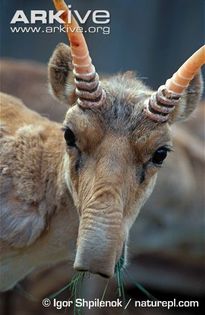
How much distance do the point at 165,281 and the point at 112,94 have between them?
246 centimetres

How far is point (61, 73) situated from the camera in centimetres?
311

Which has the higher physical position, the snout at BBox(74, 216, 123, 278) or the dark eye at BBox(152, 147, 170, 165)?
the dark eye at BBox(152, 147, 170, 165)

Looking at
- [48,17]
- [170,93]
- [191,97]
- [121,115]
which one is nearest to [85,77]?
[121,115]

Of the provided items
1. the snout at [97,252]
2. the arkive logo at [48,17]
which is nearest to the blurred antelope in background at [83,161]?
the snout at [97,252]

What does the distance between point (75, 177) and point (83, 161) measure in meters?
0.08

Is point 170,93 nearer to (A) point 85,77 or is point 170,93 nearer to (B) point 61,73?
(A) point 85,77

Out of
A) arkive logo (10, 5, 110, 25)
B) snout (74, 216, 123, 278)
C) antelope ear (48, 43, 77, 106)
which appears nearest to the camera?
snout (74, 216, 123, 278)

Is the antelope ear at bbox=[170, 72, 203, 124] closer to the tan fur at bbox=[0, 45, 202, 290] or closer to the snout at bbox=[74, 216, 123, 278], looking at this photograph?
the tan fur at bbox=[0, 45, 202, 290]

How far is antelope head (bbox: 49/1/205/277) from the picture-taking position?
2.61 meters

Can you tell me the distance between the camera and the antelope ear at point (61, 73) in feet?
10.1

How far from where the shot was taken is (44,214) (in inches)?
120

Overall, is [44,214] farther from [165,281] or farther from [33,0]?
[165,281]

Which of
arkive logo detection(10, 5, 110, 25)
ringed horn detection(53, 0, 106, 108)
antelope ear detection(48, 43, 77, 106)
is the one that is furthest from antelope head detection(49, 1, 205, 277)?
arkive logo detection(10, 5, 110, 25)

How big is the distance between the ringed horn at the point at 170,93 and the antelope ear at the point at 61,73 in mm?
364
